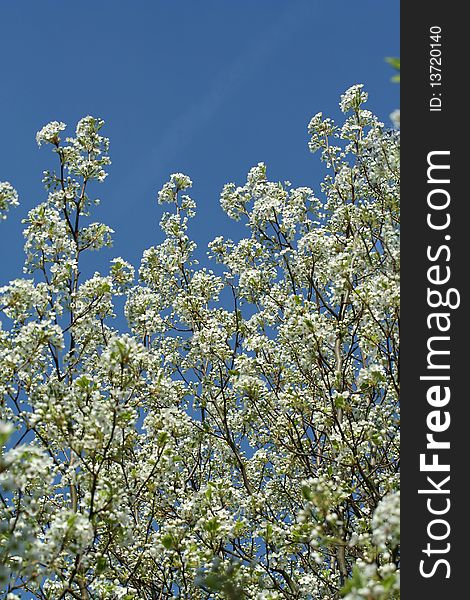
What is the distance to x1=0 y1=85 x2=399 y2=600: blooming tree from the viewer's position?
7.14m

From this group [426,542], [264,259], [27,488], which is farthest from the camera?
[264,259]

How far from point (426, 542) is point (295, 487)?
5.98 metres

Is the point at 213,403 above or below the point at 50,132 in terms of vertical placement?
below

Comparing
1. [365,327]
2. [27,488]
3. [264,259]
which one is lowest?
[27,488]

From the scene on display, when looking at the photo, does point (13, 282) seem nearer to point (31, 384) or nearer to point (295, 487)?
point (31, 384)

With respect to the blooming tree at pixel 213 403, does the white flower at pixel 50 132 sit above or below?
above

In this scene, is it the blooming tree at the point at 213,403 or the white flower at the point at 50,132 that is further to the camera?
the white flower at the point at 50,132

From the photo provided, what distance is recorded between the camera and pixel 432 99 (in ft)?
23.4

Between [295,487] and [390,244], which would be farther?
[295,487]

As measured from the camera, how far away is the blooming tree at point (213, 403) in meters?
7.14

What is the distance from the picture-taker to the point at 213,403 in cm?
1129

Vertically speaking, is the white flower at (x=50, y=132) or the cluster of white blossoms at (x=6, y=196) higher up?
the white flower at (x=50, y=132)

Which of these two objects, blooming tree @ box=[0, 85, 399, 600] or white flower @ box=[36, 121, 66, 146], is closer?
blooming tree @ box=[0, 85, 399, 600]

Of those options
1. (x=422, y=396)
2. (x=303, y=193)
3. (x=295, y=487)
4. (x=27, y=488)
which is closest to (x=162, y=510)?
(x=27, y=488)
